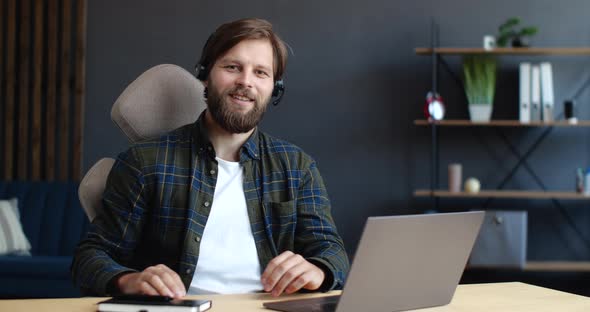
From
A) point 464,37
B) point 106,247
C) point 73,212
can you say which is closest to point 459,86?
point 464,37

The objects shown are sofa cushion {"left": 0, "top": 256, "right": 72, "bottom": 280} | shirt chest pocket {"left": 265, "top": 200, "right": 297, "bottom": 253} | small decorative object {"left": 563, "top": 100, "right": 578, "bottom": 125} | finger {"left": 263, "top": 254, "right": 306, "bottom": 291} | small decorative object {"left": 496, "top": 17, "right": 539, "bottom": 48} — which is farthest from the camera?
small decorative object {"left": 563, "top": 100, "right": 578, "bottom": 125}

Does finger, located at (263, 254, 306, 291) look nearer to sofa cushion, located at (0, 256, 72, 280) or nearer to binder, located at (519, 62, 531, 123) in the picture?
sofa cushion, located at (0, 256, 72, 280)

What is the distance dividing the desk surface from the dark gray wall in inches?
120

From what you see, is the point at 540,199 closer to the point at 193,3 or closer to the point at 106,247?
the point at 193,3

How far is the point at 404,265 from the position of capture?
4.27 feet

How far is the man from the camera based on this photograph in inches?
70.9

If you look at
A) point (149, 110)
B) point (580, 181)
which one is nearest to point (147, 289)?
point (149, 110)

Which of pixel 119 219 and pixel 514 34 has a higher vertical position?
pixel 514 34

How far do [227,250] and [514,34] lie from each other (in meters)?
3.00

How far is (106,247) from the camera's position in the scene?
1766mm

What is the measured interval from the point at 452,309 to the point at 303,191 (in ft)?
2.08

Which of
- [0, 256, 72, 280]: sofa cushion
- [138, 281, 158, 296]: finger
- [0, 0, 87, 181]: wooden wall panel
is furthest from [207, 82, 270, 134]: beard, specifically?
[0, 0, 87, 181]: wooden wall panel

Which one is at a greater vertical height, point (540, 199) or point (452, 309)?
point (452, 309)

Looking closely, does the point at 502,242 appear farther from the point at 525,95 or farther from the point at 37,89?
the point at 37,89
